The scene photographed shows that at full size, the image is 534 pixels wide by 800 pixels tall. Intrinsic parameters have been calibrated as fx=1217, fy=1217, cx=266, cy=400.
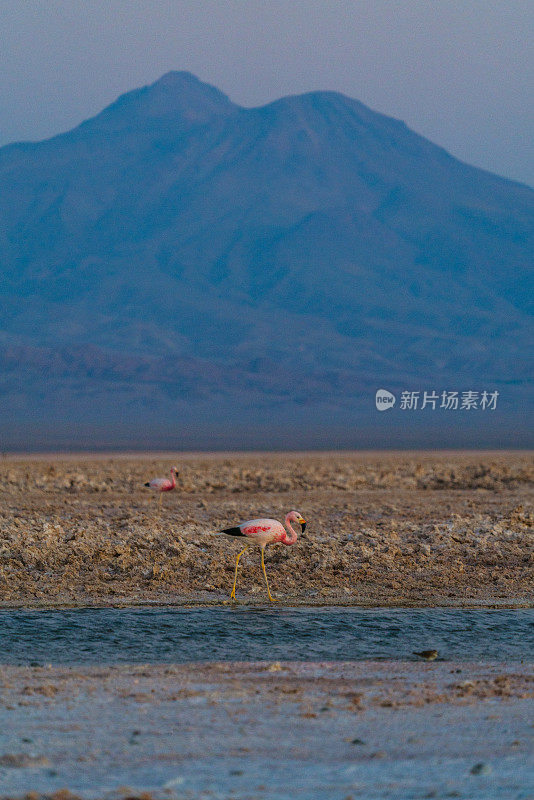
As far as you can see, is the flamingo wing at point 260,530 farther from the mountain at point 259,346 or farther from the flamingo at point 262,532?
the mountain at point 259,346

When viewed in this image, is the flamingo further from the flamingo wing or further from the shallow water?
the shallow water

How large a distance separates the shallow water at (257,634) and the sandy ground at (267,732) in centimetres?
57

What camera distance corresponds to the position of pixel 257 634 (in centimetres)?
1185

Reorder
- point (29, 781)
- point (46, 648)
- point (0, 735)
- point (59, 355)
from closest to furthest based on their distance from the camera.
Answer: point (29, 781) → point (0, 735) → point (46, 648) → point (59, 355)

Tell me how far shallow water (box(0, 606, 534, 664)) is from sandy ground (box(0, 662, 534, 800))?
572 mm

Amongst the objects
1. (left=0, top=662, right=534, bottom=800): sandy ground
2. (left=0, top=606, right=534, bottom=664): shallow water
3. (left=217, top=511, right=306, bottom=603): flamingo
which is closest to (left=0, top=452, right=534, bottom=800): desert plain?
(left=0, top=662, right=534, bottom=800): sandy ground

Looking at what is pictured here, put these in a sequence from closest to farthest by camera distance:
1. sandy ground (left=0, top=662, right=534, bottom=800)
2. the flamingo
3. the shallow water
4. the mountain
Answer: sandy ground (left=0, top=662, right=534, bottom=800), the shallow water, the flamingo, the mountain

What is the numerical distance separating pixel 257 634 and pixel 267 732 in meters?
3.77

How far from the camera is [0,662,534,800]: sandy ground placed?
6.99 metres

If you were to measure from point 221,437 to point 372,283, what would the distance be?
351ft

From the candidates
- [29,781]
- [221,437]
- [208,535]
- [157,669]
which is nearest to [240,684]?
[157,669]

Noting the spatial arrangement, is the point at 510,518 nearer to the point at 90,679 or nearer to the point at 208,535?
the point at 208,535

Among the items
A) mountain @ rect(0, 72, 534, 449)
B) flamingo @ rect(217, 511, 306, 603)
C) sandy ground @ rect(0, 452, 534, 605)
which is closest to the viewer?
flamingo @ rect(217, 511, 306, 603)

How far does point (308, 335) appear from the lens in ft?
548
